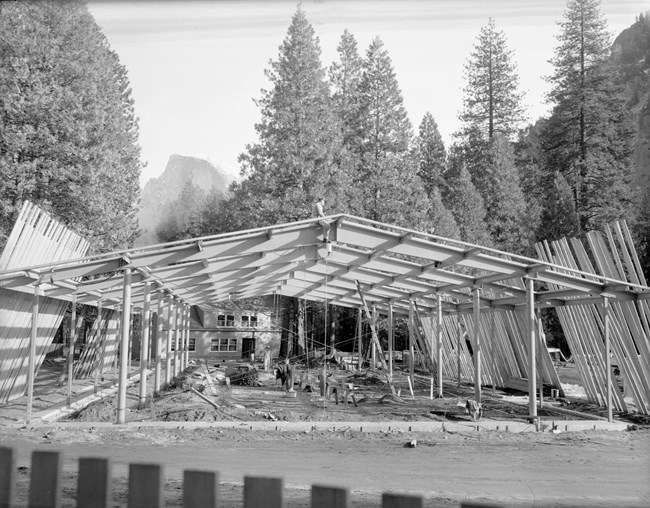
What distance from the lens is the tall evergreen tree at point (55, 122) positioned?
18.2 m

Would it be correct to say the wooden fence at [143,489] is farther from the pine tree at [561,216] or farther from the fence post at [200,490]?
the pine tree at [561,216]

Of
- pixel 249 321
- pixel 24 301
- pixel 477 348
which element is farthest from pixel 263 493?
pixel 249 321

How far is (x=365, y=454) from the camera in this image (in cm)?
995

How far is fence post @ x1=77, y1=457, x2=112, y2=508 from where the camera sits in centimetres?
202

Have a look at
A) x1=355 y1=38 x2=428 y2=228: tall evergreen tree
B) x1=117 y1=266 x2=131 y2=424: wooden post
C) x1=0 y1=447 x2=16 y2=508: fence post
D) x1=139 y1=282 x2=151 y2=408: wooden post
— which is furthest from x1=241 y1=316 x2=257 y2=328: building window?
x1=0 y1=447 x2=16 y2=508: fence post

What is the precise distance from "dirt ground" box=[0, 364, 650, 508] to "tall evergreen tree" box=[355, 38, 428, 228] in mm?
19027

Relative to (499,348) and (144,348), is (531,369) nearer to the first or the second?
(499,348)

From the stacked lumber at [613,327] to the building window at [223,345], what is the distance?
94.1 feet

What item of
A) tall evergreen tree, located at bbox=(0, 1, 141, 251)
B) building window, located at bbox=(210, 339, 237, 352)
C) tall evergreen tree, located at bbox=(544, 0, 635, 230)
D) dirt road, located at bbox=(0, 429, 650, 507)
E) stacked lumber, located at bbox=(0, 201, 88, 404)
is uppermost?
tall evergreen tree, located at bbox=(544, 0, 635, 230)

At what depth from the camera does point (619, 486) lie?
771 cm

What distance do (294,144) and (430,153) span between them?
22.1m

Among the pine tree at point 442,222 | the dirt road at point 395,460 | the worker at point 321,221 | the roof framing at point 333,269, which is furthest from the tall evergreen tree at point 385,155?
the dirt road at point 395,460

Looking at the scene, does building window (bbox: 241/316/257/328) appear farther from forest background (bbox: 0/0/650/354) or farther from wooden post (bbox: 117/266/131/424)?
wooden post (bbox: 117/266/131/424)

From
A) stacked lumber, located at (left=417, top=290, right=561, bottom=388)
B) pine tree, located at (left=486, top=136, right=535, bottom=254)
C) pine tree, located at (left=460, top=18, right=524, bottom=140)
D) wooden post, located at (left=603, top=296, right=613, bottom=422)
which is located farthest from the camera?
pine tree, located at (left=460, top=18, right=524, bottom=140)
